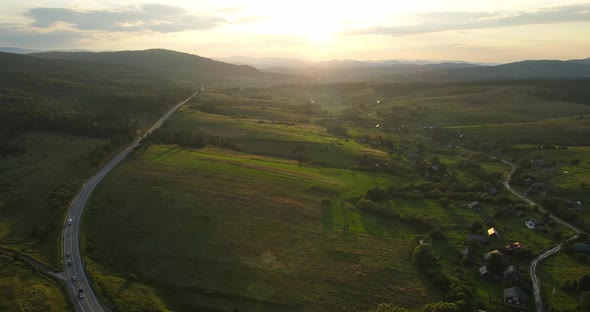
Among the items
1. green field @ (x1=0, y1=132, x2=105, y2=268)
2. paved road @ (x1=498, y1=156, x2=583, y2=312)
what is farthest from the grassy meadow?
green field @ (x1=0, y1=132, x2=105, y2=268)

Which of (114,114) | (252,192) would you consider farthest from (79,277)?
(114,114)

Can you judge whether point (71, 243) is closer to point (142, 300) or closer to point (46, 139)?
point (142, 300)

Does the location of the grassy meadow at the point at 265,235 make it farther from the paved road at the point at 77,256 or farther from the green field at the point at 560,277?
the green field at the point at 560,277

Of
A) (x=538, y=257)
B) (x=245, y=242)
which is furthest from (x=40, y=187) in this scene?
(x=538, y=257)

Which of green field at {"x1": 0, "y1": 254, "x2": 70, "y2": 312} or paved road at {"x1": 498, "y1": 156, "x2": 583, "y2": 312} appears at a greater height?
green field at {"x1": 0, "y1": 254, "x2": 70, "y2": 312}

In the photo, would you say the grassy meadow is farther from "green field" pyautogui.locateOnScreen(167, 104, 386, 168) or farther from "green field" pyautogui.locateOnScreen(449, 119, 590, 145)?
"green field" pyautogui.locateOnScreen(449, 119, 590, 145)

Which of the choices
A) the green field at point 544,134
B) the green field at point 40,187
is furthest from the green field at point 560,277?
the green field at point 544,134

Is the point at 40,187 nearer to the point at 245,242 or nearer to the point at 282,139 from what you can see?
the point at 245,242
